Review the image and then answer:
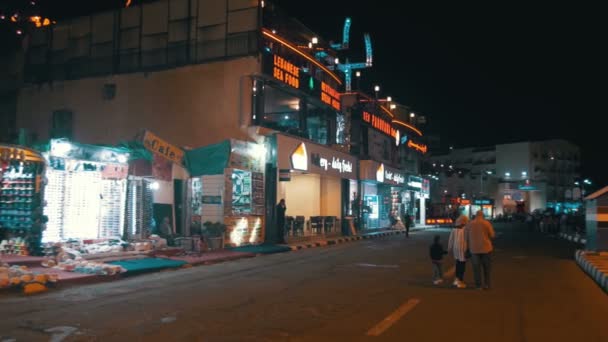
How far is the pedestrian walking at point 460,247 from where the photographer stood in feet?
39.1

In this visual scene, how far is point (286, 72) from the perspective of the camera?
2625 centimetres

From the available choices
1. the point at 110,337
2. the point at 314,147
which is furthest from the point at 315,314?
A: the point at 314,147

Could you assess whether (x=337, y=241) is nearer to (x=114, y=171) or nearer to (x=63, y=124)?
(x=114, y=171)

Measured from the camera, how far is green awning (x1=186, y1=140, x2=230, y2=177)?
70.3 feet

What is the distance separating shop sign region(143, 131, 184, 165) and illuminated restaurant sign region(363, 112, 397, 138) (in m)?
20.0

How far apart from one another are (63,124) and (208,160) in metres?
11.6

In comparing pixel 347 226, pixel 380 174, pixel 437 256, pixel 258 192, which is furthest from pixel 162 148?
pixel 380 174

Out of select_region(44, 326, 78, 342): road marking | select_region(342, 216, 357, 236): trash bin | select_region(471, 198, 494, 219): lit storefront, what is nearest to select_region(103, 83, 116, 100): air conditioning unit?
select_region(342, 216, 357, 236): trash bin

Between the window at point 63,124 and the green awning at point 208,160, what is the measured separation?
10494 mm

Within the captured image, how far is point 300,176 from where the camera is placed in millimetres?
31656

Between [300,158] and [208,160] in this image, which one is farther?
[300,158]

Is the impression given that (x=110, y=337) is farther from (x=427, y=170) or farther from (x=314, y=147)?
(x=427, y=170)

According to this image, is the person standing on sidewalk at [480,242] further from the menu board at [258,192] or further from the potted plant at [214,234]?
the menu board at [258,192]

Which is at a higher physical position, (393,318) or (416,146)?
(416,146)
